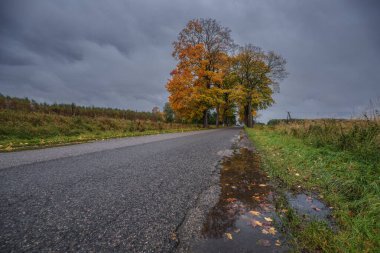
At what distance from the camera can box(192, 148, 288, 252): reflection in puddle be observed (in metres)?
2.35

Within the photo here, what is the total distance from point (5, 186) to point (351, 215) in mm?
5628

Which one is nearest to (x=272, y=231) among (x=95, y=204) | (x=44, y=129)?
(x=95, y=204)

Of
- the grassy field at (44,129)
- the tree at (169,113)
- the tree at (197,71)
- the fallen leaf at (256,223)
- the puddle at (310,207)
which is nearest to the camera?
the fallen leaf at (256,223)

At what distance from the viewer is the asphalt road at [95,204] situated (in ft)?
7.52

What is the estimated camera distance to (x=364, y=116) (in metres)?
7.60

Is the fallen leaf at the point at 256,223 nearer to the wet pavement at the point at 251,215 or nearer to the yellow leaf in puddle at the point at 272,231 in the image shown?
the wet pavement at the point at 251,215

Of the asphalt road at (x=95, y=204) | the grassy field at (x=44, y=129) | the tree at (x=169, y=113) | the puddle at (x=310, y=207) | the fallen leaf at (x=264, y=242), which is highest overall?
the tree at (x=169, y=113)

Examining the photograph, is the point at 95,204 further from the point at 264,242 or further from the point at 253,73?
the point at 253,73

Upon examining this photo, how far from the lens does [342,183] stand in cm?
408

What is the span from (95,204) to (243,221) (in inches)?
83.2

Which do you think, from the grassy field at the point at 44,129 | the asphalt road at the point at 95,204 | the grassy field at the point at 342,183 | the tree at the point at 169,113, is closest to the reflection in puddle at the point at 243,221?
the grassy field at the point at 342,183

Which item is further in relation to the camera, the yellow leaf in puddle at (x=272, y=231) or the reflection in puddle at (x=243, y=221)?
the yellow leaf in puddle at (x=272, y=231)

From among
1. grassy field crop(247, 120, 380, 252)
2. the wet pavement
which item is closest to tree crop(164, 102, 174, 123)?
grassy field crop(247, 120, 380, 252)

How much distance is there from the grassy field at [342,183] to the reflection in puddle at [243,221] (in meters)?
0.28
